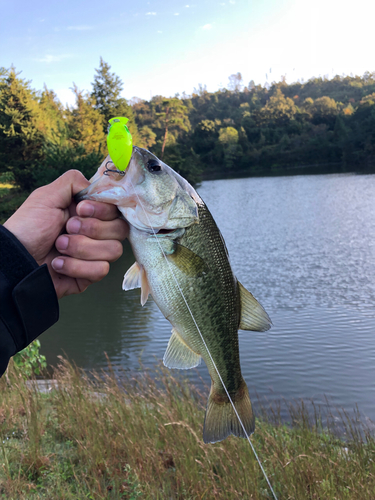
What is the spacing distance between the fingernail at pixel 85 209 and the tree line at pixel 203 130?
716 inches

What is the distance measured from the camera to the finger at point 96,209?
5.77ft

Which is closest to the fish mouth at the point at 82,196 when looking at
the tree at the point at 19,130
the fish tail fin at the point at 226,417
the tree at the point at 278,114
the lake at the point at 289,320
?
the fish tail fin at the point at 226,417

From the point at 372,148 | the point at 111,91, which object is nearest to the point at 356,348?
the point at 111,91

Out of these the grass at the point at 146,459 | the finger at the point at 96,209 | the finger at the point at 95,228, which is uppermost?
the finger at the point at 96,209

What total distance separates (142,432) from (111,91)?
3955 centimetres

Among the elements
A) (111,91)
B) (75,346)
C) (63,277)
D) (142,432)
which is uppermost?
(111,91)

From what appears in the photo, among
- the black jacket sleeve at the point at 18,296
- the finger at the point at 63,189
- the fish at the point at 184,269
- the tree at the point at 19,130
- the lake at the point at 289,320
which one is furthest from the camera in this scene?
the tree at the point at 19,130

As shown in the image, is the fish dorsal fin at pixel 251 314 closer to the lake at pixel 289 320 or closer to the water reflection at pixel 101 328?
the lake at pixel 289 320

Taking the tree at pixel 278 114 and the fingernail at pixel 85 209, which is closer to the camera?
the fingernail at pixel 85 209

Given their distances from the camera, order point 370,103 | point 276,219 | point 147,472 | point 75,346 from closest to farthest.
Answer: point 147,472, point 75,346, point 276,219, point 370,103

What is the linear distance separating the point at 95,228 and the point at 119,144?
43 centimetres

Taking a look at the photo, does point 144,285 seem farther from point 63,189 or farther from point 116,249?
Result: point 63,189

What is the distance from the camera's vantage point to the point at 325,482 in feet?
10.8

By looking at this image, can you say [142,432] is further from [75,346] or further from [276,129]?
[276,129]
